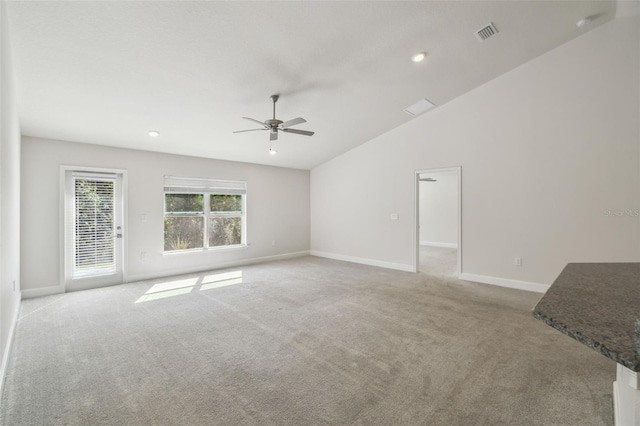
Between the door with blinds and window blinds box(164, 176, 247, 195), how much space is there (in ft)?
2.80

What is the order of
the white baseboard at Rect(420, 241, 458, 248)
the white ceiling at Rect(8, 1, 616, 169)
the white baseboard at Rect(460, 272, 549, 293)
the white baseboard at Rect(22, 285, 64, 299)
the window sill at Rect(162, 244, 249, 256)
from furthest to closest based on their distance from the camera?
the white baseboard at Rect(420, 241, 458, 248), the window sill at Rect(162, 244, 249, 256), the white baseboard at Rect(460, 272, 549, 293), the white baseboard at Rect(22, 285, 64, 299), the white ceiling at Rect(8, 1, 616, 169)

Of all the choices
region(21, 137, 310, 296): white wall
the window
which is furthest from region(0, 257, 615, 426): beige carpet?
the window

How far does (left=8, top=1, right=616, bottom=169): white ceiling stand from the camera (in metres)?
2.54

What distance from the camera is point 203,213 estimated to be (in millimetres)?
6125

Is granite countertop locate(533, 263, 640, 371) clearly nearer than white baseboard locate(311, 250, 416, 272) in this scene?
Yes

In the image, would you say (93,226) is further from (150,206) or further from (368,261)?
(368,261)

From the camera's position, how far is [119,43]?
2686mm

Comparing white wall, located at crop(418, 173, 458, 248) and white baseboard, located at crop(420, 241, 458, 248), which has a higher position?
white wall, located at crop(418, 173, 458, 248)

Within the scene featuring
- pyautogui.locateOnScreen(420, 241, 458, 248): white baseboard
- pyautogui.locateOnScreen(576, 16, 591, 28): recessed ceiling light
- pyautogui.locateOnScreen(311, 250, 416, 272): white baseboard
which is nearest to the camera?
pyautogui.locateOnScreen(576, 16, 591, 28): recessed ceiling light

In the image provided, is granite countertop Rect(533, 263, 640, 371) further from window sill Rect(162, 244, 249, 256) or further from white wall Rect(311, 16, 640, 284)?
window sill Rect(162, 244, 249, 256)

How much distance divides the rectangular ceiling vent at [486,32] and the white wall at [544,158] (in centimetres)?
149

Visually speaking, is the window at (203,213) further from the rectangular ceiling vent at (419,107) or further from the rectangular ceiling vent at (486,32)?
the rectangular ceiling vent at (486,32)

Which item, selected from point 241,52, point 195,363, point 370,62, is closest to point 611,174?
point 370,62

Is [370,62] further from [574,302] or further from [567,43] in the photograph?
[574,302]
